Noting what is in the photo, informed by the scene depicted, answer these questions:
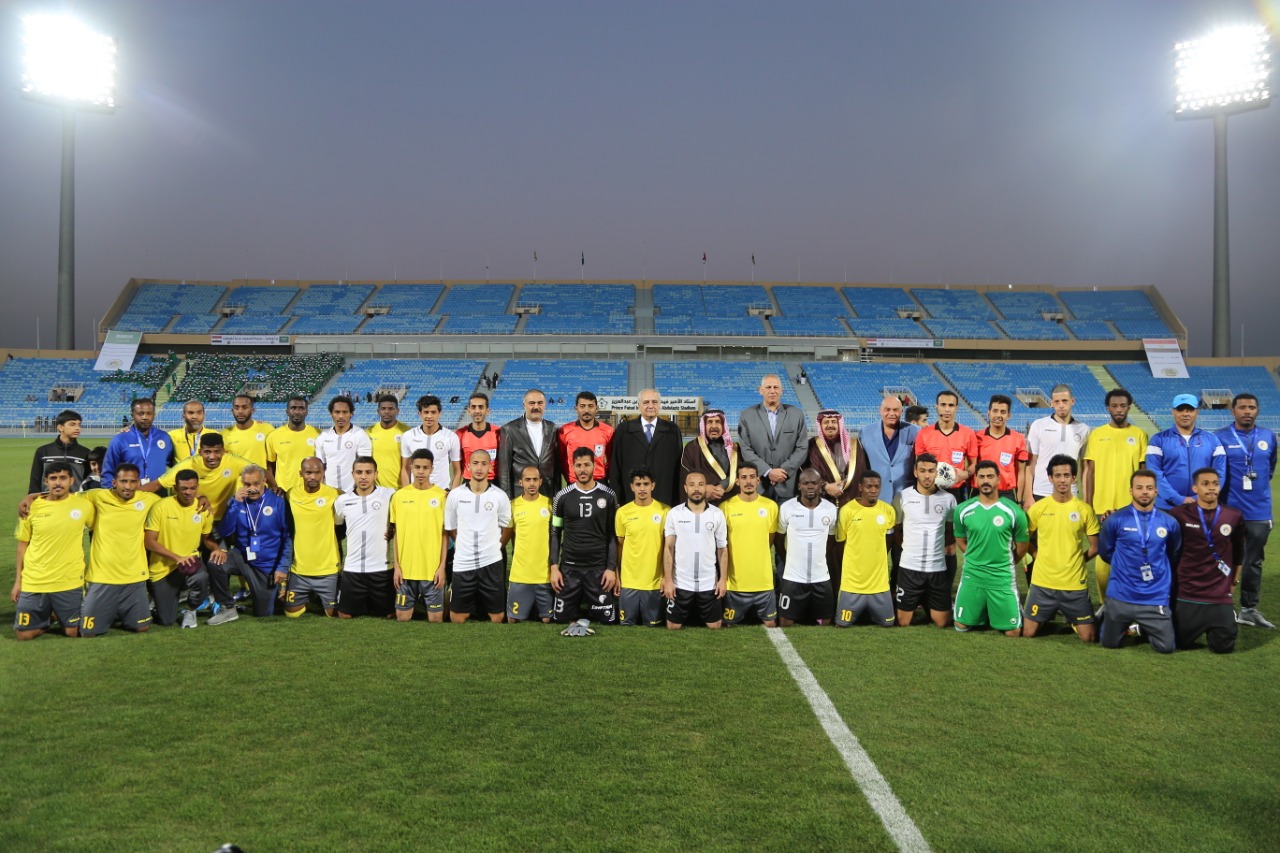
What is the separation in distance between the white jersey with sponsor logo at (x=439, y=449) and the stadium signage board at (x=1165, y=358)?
160 ft

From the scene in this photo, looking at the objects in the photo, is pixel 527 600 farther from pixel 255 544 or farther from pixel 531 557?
pixel 255 544

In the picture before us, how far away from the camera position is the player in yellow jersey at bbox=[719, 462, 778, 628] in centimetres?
644

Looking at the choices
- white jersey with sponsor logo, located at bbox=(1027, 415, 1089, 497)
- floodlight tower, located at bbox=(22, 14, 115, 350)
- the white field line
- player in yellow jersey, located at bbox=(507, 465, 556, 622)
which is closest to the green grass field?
the white field line

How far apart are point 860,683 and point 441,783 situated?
9.11 ft

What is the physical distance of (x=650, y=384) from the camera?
1689 inches

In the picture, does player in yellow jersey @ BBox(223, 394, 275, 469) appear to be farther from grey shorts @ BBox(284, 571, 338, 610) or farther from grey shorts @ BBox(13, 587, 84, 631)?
grey shorts @ BBox(13, 587, 84, 631)

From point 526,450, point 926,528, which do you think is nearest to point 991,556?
point 926,528

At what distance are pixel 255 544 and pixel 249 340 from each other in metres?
45.4

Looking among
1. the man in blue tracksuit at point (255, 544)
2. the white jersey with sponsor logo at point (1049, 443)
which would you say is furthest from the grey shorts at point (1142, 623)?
the man in blue tracksuit at point (255, 544)

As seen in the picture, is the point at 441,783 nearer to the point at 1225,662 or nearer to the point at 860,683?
the point at 860,683

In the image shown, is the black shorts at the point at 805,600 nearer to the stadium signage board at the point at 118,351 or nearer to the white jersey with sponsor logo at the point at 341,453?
the white jersey with sponsor logo at the point at 341,453

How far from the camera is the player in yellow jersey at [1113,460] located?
704cm

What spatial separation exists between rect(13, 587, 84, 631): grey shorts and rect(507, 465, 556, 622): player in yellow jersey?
11.3ft

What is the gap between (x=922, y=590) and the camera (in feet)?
21.4
